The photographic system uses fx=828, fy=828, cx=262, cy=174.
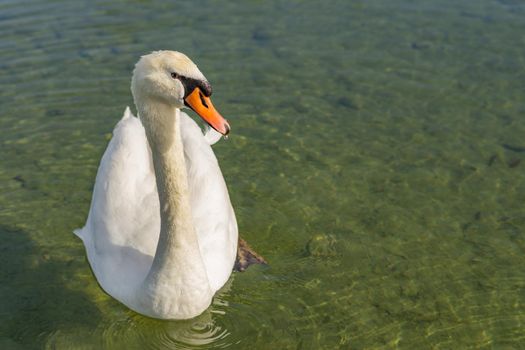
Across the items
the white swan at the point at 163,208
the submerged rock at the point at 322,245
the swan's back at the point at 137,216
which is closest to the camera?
the white swan at the point at 163,208

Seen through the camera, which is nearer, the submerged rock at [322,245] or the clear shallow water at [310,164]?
the clear shallow water at [310,164]

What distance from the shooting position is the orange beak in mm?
5410

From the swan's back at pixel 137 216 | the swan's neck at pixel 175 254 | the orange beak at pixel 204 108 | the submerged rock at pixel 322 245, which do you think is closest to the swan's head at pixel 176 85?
the orange beak at pixel 204 108

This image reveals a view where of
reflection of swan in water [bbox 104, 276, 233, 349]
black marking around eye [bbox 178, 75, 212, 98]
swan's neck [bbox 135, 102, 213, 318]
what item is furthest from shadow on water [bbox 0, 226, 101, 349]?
black marking around eye [bbox 178, 75, 212, 98]

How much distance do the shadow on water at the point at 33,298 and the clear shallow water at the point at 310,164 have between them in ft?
0.06

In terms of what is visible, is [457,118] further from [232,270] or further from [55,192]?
[55,192]

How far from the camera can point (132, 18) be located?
12172 millimetres

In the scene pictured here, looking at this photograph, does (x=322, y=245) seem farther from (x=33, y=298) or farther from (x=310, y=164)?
(x=33, y=298)

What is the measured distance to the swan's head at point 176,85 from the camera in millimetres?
5418

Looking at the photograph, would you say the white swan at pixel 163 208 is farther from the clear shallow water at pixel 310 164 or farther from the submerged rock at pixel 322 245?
the submerged rock at pixel 322 245

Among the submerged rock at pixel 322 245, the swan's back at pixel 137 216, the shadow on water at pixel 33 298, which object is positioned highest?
the swan's back at pixel 137 216

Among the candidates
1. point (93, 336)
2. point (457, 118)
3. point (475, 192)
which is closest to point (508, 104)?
point (457, 118)

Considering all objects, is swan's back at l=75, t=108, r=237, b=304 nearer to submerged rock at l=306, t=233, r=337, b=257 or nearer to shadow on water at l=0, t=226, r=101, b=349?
shadow on water at l=0, t=226, r=101, b=349

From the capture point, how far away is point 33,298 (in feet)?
23.6
